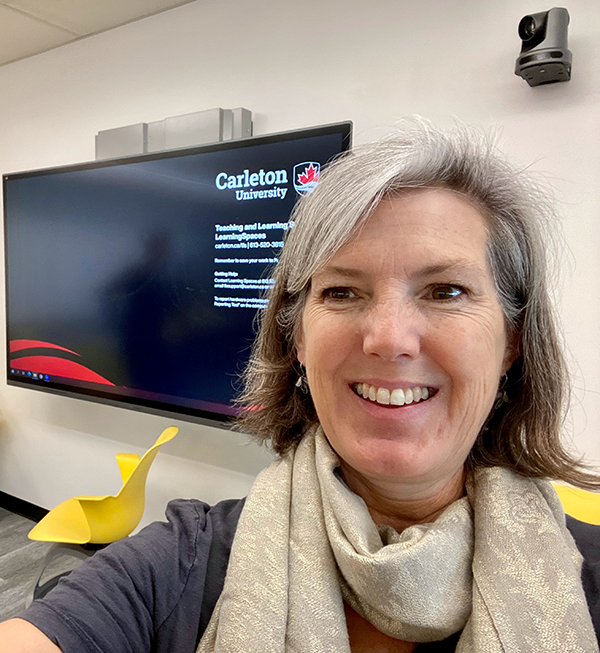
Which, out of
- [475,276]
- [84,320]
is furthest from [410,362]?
[84,320]

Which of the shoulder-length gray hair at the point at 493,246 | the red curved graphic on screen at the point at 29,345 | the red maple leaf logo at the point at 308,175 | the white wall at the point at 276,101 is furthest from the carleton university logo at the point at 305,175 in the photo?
the red curved graphic on screen at the point at 29,345

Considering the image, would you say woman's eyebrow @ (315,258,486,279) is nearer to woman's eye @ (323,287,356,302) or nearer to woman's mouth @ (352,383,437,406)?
woman's eye @ (323,287,356,302)

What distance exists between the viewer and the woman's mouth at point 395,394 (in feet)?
2.83

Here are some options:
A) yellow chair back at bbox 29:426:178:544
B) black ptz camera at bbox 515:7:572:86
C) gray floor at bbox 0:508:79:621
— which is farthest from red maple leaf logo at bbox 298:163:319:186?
gray floor at bbox 0:508:79:621

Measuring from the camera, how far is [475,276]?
87 centimetres

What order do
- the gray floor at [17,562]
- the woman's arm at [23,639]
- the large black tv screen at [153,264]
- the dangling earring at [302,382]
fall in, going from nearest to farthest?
the woman's arm at [23,639]
the dangling earring at [302,382]
the large black tv screen at [153,264]
the gray floor at [17,562]

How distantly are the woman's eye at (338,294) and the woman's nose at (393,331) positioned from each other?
0.07 m

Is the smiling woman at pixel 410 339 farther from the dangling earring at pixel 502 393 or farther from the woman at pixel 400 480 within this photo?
the dangling earring at pixel 502 393

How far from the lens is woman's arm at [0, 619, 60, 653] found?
75 cm

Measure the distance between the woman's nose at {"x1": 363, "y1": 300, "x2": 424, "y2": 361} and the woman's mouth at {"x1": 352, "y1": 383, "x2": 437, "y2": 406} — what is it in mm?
63

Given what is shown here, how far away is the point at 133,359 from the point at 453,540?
6.26ft

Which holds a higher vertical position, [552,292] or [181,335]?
[552,292]

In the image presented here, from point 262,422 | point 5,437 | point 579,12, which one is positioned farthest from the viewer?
point 5,437

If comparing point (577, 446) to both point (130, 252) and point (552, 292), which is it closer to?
point (552, 292)
